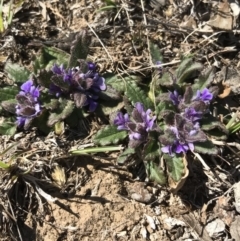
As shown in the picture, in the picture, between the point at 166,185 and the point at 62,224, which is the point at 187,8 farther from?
the point at 62,224

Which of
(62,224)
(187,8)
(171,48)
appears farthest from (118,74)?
(62,224)

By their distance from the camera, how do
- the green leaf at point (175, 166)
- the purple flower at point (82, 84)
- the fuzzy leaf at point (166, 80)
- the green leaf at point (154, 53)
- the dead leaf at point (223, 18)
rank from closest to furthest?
the green leaf at point (175, 166) < the purple flower at point (82, 84) < the fuzzy leaf at point (166, 80) < the green leaf at point (154, 53) < the dead leaf at point (223, 18)

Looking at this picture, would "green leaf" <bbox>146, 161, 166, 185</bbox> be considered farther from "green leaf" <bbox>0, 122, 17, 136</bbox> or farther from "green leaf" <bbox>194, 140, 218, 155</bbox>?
"green leaf" <bbox>0, 122, 17, 136</bbox>

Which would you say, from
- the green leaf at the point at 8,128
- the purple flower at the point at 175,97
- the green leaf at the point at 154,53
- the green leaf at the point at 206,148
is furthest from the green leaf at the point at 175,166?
the green leaf at the point at 8,128

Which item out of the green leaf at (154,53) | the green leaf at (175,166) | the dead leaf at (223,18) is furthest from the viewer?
the dead leaf at (223,18)

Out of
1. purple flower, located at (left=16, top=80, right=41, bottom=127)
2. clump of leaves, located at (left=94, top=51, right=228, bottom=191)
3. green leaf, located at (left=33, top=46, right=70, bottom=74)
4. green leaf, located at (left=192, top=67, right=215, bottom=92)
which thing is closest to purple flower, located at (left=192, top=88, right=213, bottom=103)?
clump of leaves, located at (left=94, top=51, right=228, bottom=191)

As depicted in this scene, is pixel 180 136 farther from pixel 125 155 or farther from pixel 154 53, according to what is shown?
pixel 154 53

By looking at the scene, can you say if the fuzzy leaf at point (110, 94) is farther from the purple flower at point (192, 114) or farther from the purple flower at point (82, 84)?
the purple flower at point (192, 114)
